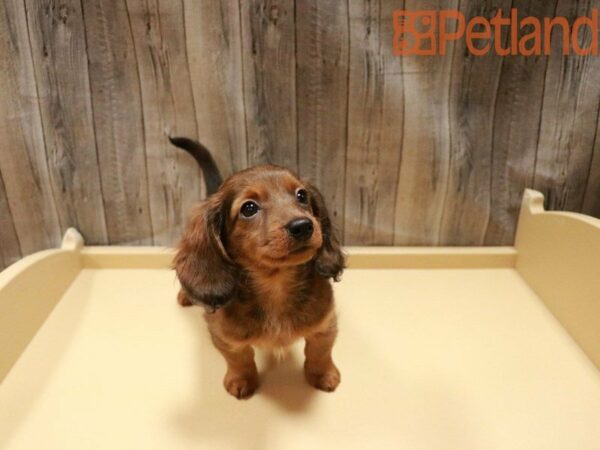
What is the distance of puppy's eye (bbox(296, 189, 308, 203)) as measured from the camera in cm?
115

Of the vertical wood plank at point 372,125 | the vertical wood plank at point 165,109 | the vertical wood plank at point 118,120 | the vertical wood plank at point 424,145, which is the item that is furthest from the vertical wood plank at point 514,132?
the vertical wood plank at point 118,120

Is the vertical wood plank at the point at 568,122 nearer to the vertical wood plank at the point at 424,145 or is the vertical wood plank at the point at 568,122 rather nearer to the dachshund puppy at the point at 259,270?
the vertical wood plank at the point at 424,145

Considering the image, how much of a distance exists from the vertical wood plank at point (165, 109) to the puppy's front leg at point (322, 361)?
74 cm

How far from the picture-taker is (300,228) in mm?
991

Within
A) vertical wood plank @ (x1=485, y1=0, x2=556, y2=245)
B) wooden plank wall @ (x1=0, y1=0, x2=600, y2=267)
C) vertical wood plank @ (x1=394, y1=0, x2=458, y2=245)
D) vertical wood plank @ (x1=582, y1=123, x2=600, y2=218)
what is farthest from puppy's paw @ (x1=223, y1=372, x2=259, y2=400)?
vertical wood plank @ (x1=582, y1=123, x2=600, y2=218)

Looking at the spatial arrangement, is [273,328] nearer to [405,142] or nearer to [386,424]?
[386,424]

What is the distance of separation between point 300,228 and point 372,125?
0.73m

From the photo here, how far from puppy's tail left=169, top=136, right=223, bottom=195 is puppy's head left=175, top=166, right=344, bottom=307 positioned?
1.19 ft

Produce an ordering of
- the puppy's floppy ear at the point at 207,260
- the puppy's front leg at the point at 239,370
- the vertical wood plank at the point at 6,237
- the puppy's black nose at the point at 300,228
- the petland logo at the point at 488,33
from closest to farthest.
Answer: the puppy's black nose at the point at 300,228 → the puppy's floppy ear at the point at 207,260 → the puppy's front leg at the point at 239,370 → the petland logo at the point at 488,33 → the vertical wood plank at the point at 6,237

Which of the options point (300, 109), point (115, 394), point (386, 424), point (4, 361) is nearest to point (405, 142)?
point (300, 109)

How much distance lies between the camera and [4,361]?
131cm

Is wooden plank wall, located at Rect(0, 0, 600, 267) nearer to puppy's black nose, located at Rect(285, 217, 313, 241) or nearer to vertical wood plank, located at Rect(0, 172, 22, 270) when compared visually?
vertical wood plank, located at Rect(0, 172, 22, 270)

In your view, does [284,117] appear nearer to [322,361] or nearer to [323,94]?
[323,94]

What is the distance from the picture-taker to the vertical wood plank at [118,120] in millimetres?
1456
